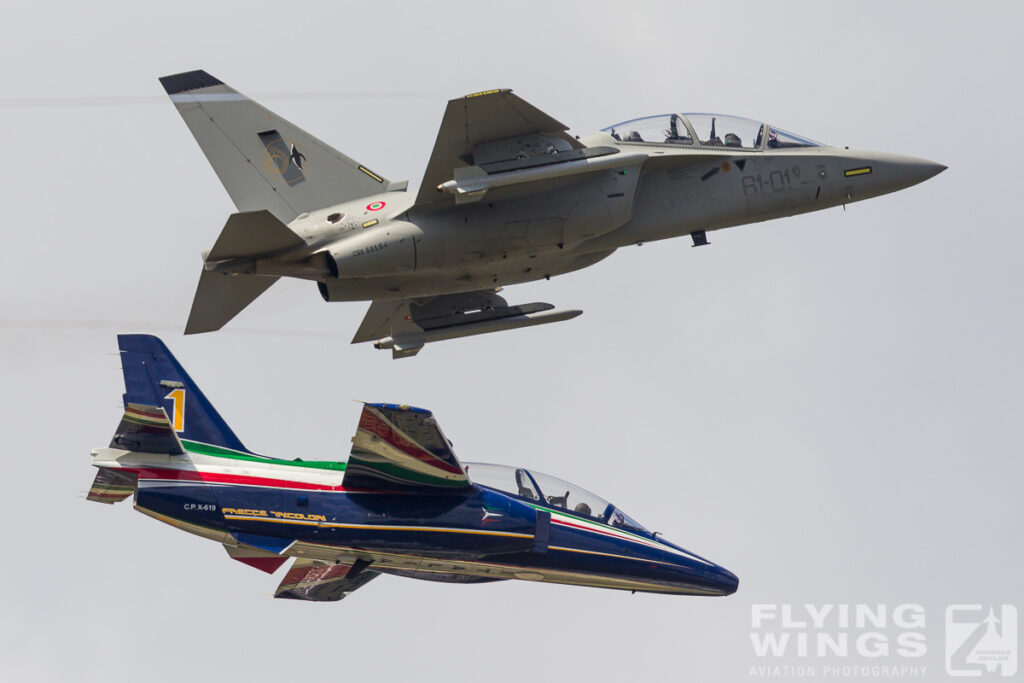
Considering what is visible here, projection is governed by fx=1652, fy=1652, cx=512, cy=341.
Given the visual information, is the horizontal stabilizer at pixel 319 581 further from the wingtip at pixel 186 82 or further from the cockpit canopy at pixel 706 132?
the cockpit canopy at pixel 706 132

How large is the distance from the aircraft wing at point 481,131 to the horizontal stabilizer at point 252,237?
2.57 m

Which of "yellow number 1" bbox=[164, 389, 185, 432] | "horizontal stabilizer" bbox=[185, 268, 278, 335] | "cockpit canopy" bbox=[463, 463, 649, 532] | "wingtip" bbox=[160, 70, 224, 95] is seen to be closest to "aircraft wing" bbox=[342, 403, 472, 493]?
"cockpit canopy" bbox=[463, 463, 649, 532]

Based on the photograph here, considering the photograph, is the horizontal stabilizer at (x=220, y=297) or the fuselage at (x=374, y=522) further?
the horizontal stabilizer at (x=220, y=297)

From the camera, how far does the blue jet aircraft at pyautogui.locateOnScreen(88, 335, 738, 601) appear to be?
29.4 m

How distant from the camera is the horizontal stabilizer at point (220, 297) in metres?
31.1

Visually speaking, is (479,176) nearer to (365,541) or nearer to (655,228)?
(655,228)

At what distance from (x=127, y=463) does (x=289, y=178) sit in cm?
645

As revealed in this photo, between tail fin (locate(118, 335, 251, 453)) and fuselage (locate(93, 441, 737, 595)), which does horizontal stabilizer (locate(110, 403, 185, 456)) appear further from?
tail fin (locate(118, 335, 251, 453))

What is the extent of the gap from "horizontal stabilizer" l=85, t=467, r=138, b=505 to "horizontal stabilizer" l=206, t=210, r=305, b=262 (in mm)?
4291

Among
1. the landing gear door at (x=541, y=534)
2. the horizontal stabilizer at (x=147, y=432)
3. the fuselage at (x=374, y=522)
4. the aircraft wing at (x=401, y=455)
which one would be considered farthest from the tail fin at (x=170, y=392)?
the landing gear door at (x=541, y=534)

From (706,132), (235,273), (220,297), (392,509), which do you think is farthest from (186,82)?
(706,132)

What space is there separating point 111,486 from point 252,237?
5.56m

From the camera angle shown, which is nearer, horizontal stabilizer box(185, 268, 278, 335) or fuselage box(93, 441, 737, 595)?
fuselage box(93, 441, 737, 595)

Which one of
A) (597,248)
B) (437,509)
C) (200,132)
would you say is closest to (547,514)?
(437,509)
